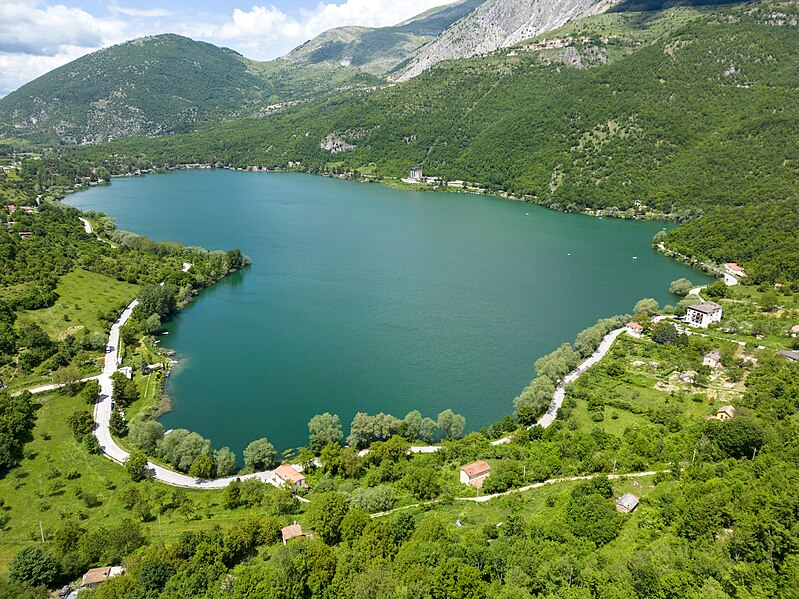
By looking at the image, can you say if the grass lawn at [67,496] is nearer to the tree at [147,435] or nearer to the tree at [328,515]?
the tree at [147,435]

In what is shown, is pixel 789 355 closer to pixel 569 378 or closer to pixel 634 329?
pixel 634 329

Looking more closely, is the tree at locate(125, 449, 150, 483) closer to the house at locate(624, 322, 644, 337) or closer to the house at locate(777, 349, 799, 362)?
the house at locate(624, 322, 644, 337)

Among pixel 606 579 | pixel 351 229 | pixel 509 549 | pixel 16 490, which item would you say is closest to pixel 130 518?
pixel 16 490

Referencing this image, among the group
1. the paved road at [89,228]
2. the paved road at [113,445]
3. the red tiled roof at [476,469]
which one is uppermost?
the paved road at [89,228]

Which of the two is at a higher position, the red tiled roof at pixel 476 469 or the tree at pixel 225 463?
the red tiled roof at pixel 476 469

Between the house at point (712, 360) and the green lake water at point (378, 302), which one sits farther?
the house at point (712, 360)

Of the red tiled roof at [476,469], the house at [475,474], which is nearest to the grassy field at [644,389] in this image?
the red tiled roof at [476,469]

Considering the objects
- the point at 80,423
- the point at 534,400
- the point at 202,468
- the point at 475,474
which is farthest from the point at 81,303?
the point at 534,400
